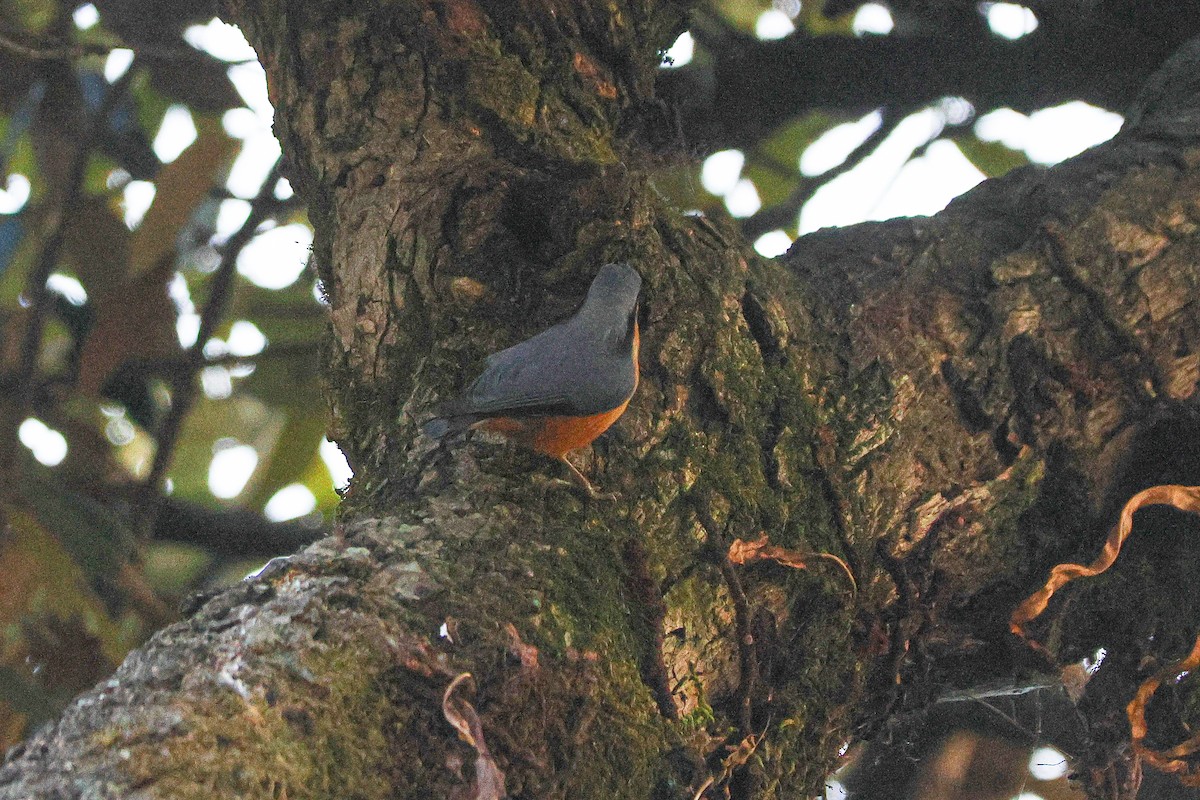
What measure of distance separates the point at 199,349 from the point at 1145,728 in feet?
7.25

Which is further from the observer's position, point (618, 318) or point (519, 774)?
point (618, 318)

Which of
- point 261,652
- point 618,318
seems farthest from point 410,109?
point 261,652

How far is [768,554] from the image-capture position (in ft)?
5.50

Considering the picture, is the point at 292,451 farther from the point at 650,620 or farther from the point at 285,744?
the point at 285,744

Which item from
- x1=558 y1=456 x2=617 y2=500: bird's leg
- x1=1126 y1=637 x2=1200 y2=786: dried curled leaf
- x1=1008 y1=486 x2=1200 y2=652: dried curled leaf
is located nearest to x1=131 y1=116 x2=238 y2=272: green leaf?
x1=558 y1=456 x2=617 y2=500: bird's leg

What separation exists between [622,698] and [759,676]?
0.88ft

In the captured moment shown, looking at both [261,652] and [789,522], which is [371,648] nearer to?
[261,652]

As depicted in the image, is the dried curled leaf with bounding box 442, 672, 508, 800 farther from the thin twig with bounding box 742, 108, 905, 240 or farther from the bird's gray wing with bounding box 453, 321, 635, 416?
the thin twig with bounding box 742, 108, 905, 240

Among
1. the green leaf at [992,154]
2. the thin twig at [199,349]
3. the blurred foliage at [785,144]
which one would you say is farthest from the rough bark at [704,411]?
the green leaf at [992,154]

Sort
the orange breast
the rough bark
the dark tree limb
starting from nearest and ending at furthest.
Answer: the rough bark < the orange breast < the dark tree limb

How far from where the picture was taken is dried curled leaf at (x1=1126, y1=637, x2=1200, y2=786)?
1.89 meters

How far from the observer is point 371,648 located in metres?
1.28

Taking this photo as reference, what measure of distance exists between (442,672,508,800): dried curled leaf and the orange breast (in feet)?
1.64

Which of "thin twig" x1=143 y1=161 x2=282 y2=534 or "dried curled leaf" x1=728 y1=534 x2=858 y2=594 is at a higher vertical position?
"thin twig" x1=143 y1=161 x2=282 y2=534
